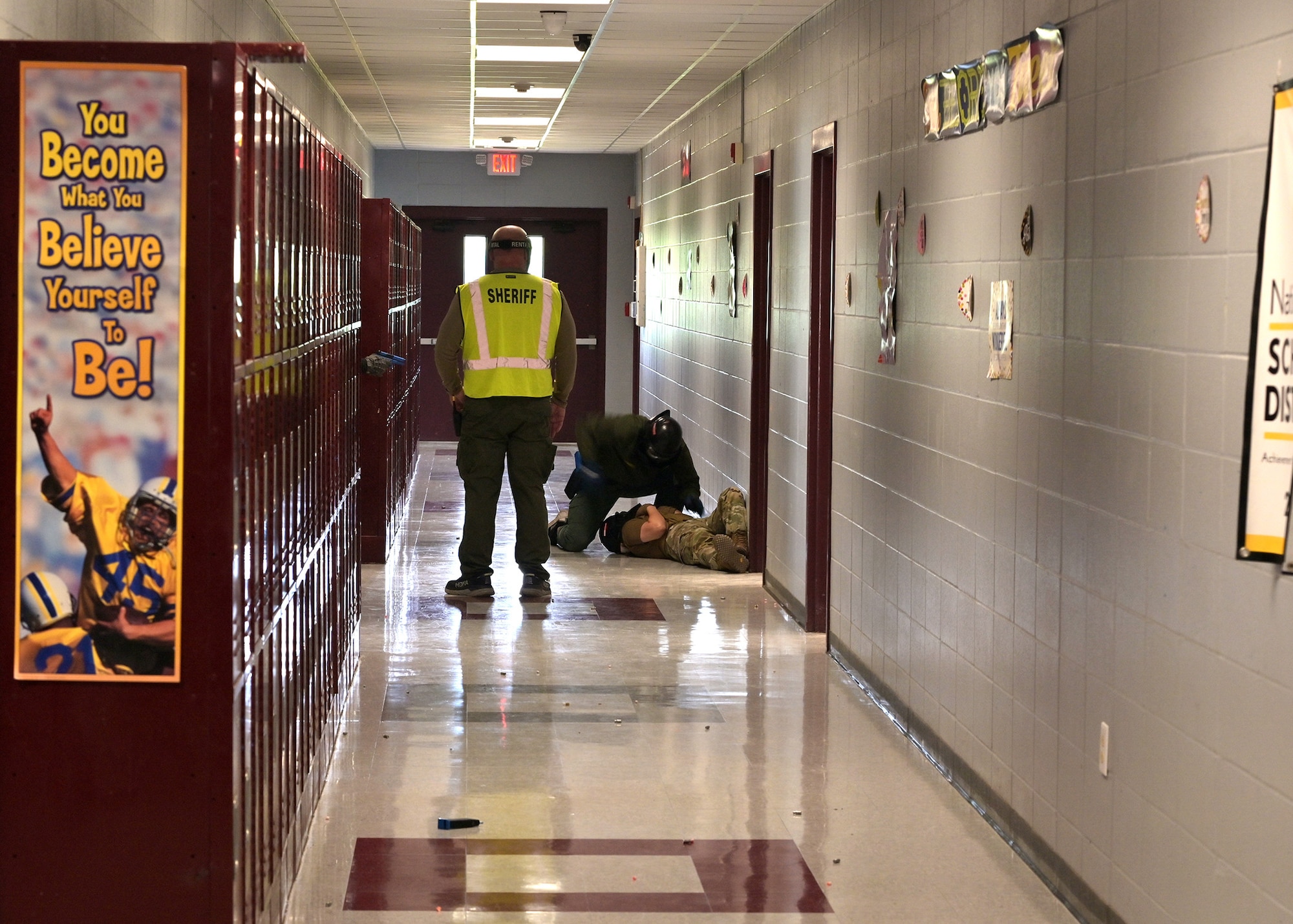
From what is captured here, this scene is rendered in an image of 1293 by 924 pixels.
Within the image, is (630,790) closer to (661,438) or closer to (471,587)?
(471,587)

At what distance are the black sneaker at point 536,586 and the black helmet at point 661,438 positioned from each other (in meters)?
1.32

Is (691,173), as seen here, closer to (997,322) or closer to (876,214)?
(876,214)

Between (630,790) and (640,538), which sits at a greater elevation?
(640,538)

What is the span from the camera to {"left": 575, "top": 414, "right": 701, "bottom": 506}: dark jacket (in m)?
8.63

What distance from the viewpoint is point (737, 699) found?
5602mm

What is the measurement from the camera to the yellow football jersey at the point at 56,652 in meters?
2.86

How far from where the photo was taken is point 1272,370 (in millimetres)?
2703

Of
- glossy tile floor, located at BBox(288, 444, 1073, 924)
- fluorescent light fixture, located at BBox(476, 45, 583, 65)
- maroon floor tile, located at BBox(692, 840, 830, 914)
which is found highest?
fluorescent light fixture, located at BBox(476, 45, 583, 65)

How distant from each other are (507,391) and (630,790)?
10.2 ft

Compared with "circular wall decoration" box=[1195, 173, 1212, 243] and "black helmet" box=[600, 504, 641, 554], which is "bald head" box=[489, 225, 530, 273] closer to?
"black helmet" box=[600, 504, 641, 554]

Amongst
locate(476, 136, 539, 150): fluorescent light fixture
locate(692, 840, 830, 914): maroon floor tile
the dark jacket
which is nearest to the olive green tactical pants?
the dark jacket

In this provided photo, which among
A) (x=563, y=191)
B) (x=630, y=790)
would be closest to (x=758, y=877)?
(x=630, y=790)

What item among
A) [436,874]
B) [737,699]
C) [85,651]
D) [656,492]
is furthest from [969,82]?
[656,492]

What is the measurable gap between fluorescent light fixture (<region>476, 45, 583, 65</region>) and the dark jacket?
200cm
